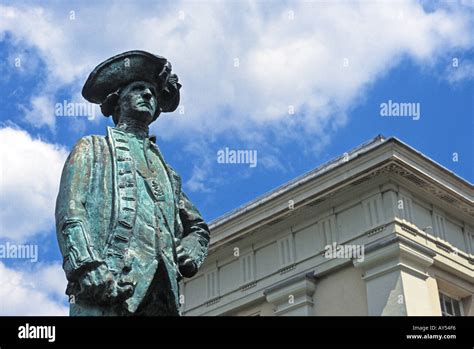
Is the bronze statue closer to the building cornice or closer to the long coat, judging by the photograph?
the long coat

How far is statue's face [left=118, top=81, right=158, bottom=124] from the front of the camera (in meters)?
6.17

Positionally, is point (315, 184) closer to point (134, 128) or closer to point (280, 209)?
point (280, 209)

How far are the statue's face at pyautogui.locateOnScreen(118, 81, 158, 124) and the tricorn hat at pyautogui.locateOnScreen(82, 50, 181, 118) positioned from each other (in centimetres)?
5

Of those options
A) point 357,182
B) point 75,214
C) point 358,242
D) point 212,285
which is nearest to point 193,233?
point 75,214

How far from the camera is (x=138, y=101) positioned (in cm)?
617

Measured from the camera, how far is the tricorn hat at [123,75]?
6215 mm

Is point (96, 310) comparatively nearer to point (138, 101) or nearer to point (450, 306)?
point (138, 101)

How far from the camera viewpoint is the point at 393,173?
24.5 m

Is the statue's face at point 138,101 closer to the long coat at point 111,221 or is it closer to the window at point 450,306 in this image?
the long coat at point 111,221

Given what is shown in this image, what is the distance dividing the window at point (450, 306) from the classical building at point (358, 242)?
0.13 ft

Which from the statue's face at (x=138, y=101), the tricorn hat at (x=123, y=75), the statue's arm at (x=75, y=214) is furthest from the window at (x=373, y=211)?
the statue's arm at (x=75, y=214)

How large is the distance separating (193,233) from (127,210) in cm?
62
